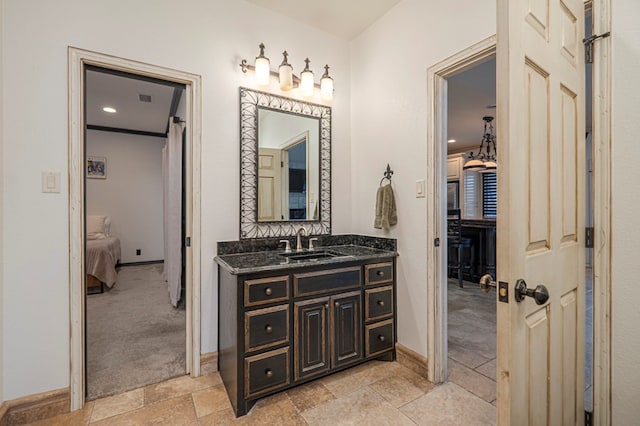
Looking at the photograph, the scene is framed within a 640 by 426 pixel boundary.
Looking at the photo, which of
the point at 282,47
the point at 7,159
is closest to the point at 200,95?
the point at 282,47

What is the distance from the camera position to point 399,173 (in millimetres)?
2346

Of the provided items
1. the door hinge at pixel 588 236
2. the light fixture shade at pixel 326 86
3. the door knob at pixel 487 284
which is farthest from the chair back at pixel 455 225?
the door knob at pixel 487 284

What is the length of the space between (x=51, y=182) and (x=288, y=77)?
66.3 inches

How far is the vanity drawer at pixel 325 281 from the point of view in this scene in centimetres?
190

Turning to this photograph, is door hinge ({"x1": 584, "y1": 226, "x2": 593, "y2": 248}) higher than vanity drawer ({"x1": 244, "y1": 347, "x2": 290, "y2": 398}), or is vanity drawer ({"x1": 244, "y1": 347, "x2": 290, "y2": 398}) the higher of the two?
door hinge ({"x1": 584, "y1": 226, "x2": 593, "y2": 248})

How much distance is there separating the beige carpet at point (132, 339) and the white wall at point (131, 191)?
68.8 inches

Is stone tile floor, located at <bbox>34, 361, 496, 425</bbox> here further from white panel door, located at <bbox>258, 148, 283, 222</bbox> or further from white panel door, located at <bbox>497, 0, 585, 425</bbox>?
white panel door, located at <bbox>258, 148, 283, 222</bbox>

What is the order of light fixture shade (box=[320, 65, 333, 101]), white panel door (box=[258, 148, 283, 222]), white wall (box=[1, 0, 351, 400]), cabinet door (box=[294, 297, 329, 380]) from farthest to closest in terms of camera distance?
light fixture shade (box=[320, 65, 333, 101]), white panel door (box=[258, 148, 283, 222]), cabinet door (box=[294, 297, 329, 380]), white wall (box=[1, 0, 351, 400])

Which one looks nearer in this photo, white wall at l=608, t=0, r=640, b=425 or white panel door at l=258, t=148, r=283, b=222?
white wall at l=608, t=0, r=640, b=425

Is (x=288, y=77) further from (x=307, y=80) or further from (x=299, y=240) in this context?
(x=299, y=240)

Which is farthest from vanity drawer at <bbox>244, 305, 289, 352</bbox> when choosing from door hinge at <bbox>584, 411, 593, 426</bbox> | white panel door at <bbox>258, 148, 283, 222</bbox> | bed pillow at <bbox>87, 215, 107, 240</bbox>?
bed pillow at <bbox>87, 215, 107, 240</bbox>

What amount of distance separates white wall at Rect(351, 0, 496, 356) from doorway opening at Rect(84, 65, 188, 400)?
1549mm

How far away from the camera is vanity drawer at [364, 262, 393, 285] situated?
219cm

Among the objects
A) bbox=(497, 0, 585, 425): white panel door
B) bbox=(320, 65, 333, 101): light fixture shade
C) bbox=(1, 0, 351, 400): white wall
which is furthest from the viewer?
bbox=(320, 65, 333, 101): light fixture shade
